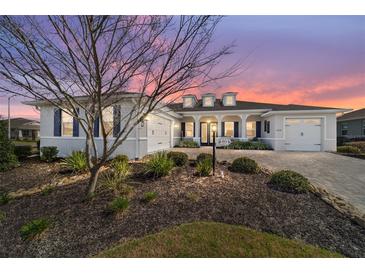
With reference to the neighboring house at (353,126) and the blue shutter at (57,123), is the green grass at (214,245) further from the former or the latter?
the neighboring house at (353,126)

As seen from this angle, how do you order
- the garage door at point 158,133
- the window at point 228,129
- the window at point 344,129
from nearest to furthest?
the garage door at point 158,133 → the window at point 228,129 → the window at point 344,129

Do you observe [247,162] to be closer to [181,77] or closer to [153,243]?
[181,77]

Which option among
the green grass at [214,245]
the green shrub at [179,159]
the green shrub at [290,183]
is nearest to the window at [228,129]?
the green shrub at [179,159]

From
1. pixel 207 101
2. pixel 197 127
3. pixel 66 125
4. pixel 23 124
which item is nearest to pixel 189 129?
pixel 197 127

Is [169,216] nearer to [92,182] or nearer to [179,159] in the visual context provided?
[92,182]

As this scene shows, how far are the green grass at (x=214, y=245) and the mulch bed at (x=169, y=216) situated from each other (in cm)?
21

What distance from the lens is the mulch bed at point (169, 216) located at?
2967 mm

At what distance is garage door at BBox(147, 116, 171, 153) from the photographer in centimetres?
1059

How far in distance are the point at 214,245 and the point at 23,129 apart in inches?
1985

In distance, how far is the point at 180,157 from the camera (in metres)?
6.89

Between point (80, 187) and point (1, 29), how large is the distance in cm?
412

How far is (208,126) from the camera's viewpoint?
57.2ft

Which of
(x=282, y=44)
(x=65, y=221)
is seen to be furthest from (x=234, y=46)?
(x=65, y=221)
